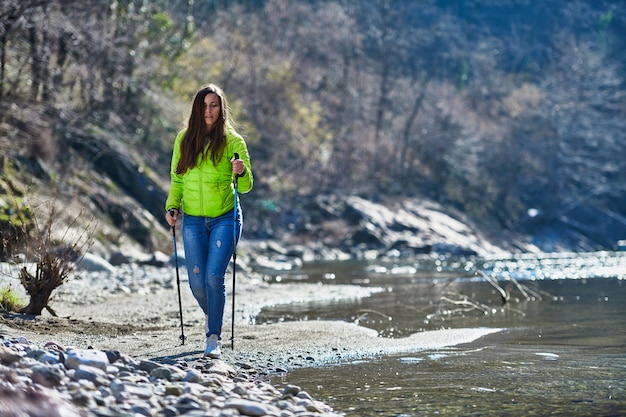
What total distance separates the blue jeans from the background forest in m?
10.0

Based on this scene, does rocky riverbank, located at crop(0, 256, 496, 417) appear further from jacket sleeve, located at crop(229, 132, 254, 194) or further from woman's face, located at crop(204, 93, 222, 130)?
woman's face, located at crop(204, 93, 222, 130)

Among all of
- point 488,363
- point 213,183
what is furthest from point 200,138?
point 488,363

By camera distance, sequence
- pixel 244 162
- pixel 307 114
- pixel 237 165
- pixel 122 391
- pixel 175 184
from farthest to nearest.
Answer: pixel 307 114
pixel 175 184
pixel 244 162
pixel 237 165
pixel 122 391

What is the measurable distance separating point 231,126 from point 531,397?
3074mm

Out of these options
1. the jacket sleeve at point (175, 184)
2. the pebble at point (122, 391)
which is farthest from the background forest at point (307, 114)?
the pebble at point (122, 391)

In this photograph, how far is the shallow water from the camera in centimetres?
492

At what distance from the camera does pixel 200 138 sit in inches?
250

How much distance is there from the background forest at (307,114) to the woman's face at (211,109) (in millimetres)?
10158

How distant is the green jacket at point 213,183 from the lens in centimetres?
639

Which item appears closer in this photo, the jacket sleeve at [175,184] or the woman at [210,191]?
the woman at [210,191]

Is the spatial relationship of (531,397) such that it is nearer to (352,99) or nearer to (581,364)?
(581,364)

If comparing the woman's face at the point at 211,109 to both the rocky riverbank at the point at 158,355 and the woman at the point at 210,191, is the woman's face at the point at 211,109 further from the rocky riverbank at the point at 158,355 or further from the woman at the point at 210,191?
the rocky riverbank at the point at 158,355

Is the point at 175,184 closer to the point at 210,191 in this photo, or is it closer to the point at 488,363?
the point at 210,191

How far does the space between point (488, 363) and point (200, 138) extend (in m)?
2.72
